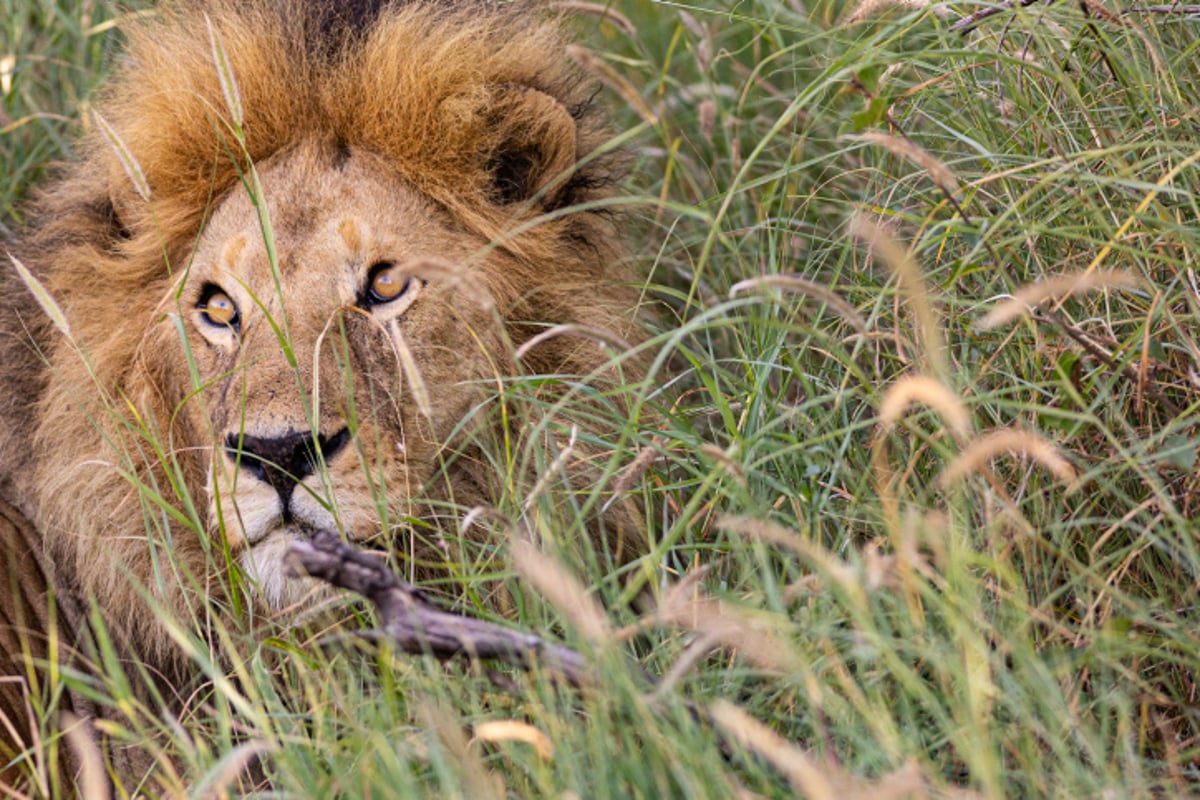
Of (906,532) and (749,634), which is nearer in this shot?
(749,634)

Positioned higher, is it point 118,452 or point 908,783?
point 118,452

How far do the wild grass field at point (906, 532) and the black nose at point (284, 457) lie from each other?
14.9 inches

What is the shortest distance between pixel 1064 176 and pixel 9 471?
3.05 meters

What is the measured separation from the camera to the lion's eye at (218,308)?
3.88 m

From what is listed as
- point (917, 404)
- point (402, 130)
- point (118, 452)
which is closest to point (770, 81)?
point (402, 130)

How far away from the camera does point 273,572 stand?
3475 mm

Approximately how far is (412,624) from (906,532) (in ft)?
3.17

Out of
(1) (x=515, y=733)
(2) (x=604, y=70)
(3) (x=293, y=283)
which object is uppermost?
(2) (x=604, y=70)

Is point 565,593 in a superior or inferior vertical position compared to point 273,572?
superior

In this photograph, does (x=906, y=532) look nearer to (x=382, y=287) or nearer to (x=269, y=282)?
(x=382, y=287)

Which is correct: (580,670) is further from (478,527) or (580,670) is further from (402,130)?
(402,130)

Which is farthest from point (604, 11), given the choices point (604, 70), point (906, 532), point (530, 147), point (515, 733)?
point (515, 733)

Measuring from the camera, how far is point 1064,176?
334cm

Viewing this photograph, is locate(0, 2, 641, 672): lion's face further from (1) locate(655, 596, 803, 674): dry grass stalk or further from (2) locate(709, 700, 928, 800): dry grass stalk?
(2) locate(709, 700, 928, 800): dry grass stalk
